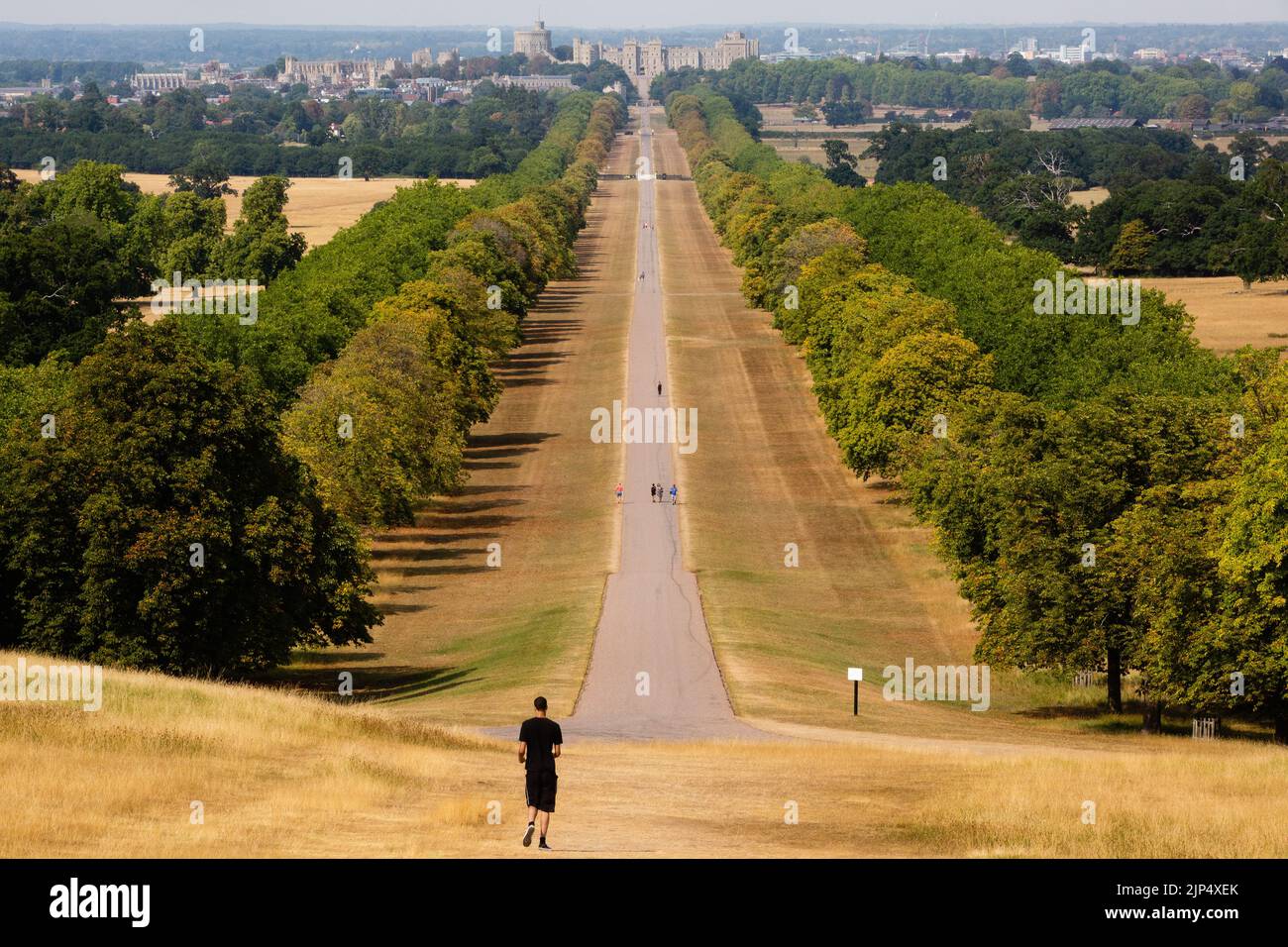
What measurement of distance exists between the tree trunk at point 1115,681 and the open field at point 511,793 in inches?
530

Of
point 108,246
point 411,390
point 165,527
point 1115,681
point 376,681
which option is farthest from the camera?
point 108,246

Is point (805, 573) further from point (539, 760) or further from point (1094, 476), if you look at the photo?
point (539, 760)

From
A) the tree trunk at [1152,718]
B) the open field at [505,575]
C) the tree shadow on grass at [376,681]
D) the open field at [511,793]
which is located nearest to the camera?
the open field at [511,793]

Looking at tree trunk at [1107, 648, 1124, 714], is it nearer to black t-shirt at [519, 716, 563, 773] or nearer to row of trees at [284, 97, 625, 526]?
row of trees at [284, 97, 625, 526]

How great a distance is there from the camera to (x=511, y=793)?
3391cm

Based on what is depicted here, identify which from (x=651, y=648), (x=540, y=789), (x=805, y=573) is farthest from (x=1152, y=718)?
(x=540, y=789)

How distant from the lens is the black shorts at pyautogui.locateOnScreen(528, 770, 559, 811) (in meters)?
27.5

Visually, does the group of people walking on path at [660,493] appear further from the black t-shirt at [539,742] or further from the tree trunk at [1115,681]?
the black t-shirt at [539,742]

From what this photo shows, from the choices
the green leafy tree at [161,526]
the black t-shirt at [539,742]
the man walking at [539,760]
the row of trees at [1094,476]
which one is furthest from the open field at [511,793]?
the green leafy tree at [161,526]

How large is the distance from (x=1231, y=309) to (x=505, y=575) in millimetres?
102317

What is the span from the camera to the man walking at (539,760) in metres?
27.3

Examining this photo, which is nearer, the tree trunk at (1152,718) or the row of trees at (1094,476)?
the row of trees at (1094,476)
